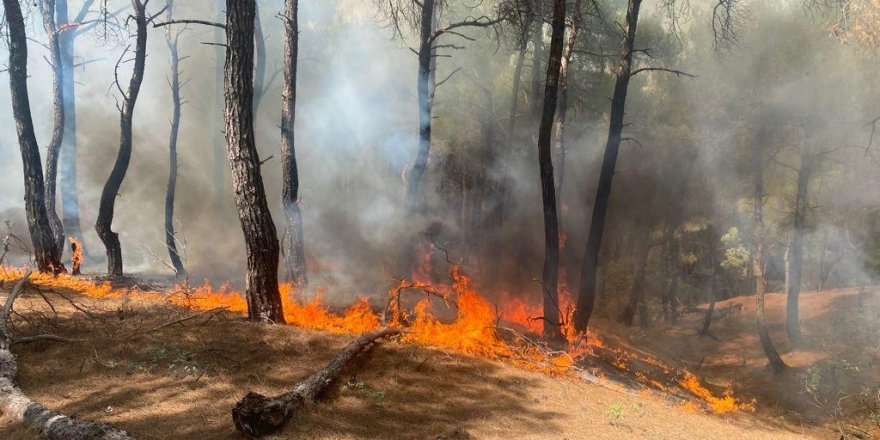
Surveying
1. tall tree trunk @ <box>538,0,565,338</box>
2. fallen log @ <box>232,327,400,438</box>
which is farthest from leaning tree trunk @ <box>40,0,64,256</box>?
tall tree trunk @ <box>538,0,565,338</box>

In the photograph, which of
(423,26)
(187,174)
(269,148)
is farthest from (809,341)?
(187,174)

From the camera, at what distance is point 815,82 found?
52.5ft

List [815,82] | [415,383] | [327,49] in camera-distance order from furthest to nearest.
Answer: [327,49], [815,82], [415,383]

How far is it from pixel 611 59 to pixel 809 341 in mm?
12962

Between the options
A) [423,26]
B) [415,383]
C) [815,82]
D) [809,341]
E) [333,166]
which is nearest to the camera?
[415,383]

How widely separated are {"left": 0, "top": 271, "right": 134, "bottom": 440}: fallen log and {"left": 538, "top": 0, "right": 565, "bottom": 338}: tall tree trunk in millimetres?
8701

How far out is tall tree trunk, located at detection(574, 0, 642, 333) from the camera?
12.0 m

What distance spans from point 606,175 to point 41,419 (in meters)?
11.4

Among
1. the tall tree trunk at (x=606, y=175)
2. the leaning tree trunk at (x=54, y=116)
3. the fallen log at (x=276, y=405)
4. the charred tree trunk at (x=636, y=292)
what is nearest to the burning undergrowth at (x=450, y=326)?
the tall tree trunk at (x=606, y=175)

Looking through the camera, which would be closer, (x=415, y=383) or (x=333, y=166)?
(x=415, y=383)

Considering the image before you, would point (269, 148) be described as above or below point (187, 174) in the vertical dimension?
above

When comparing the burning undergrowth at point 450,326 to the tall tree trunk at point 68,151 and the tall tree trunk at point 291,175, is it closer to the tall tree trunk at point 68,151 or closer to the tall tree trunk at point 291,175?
the tall tree trunk at point 291,175

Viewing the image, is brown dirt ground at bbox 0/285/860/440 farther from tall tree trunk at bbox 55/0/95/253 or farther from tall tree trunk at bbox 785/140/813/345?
tall tree trunk at bbox 55/0/95/253

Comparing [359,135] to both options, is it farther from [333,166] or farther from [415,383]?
[415,383]
